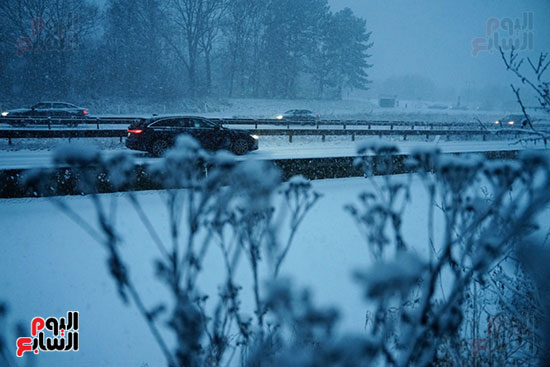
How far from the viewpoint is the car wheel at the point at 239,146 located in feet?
48.6

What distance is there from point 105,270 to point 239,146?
9959 mm

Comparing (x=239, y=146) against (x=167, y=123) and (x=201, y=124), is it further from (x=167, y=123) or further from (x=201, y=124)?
(x=167, y=123)

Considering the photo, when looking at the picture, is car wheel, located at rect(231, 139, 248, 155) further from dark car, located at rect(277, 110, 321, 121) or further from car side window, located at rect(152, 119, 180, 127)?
dark car, located at rect(277, 110, 321, 121)

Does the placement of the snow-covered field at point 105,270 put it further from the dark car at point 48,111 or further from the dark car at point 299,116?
the dark car at point 299,116

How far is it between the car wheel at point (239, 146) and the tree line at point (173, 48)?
3022 centimetres

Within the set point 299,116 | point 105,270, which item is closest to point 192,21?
point 299,116

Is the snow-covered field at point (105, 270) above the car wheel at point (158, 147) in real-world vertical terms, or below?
below

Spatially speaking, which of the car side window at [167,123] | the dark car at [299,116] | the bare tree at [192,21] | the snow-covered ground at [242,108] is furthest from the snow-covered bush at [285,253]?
the bare tree at [192,21]

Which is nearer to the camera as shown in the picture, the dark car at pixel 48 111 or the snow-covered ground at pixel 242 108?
the dark car at pixel 48 111

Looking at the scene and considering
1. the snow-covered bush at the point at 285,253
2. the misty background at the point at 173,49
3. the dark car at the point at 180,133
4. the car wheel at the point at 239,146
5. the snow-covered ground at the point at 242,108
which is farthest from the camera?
the snow-covered ground at the point at 242,108

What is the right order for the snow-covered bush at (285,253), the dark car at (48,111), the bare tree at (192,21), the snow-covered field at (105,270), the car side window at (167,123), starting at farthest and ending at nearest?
1. the bare tree at (192,21)
2. the dark car at (48,111)
3. the car side window at (167,123)
4. the snow-covered field at (105,270)
5. the snow-covered bush at (285,253)

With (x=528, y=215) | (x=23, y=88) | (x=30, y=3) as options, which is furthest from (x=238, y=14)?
(x=528, y=215)

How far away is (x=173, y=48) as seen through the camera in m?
47.3

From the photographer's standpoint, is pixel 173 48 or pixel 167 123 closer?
pixel 167 123
